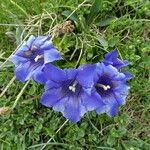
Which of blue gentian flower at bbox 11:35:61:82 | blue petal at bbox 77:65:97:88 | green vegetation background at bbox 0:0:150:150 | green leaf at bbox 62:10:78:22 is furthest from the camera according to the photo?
green leaf at bbox 62:10:78:22

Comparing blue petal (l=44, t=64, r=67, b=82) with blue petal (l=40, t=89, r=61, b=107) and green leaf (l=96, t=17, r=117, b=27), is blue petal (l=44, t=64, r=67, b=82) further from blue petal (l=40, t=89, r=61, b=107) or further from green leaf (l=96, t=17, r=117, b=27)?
green leaf (l=96, t=17, r=117, b=27)

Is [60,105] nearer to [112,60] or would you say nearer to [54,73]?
[54,73]

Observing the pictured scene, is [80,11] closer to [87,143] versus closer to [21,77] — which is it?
[21,77]

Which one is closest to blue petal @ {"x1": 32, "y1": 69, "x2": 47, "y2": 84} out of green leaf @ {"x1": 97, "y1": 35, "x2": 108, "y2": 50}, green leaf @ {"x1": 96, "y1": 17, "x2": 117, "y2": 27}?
green leaf @ {"x1": 97, "y1": 35, "x2": 108, "y2": 50}

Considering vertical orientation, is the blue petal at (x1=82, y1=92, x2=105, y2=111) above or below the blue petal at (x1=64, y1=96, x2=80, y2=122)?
above

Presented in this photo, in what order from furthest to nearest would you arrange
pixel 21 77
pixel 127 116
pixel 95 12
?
1. pixel 95 12
2. pixel 127 116
3. pixel 21 77

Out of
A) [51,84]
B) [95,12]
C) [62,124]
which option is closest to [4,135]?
[62,124]
